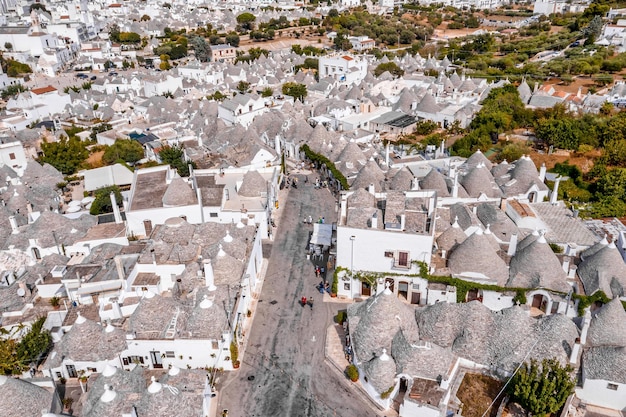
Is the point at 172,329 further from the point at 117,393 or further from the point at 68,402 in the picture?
the point at 68,402

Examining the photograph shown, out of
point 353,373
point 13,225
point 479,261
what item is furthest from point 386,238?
point 13,225

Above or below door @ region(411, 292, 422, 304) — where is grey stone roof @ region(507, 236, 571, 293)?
above

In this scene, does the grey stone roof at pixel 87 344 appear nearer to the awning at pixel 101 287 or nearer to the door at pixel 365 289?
the awning at pixel 101 287

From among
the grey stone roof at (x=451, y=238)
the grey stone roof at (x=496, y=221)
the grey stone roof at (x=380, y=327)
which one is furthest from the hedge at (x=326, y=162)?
the grey stone roof at (x=380, y=327)

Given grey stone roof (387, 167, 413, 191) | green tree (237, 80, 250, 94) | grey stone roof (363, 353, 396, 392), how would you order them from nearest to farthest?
grey stone roof (363, 353, 396, 392)
grey stone roof (387, 167, 413, 191)
green tree (237, 80, 250, 94)

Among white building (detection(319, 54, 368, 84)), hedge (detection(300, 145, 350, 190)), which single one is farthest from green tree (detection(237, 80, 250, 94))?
hedge (detection(300, 145, 350, 190))

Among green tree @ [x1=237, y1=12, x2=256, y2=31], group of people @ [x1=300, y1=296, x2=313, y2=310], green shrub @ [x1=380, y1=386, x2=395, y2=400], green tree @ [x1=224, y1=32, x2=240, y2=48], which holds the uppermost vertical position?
green tree @ [x1=237, y1=12, x2=256, y2=31]

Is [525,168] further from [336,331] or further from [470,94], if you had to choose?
[470,94]

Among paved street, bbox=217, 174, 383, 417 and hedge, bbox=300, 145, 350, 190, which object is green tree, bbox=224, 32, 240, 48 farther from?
paved street, bbox=217, 174, 383, 417
